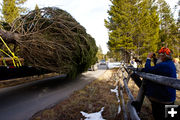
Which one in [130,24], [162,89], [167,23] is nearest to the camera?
[162,89]

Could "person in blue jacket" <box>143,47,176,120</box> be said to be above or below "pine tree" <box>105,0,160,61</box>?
below

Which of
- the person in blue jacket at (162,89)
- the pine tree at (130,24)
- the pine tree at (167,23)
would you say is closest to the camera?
the person in blue jacket at (162,89)

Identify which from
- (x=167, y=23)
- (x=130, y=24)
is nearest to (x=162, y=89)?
(x=130, y=24)

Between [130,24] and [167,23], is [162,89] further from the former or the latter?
[167,23]

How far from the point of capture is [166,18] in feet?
86.3

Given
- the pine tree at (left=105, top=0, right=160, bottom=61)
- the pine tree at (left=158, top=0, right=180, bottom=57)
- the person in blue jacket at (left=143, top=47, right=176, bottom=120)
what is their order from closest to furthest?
1. the person in blue jacket at (left=143, top=47, right=176, bottom=120)
2. the pine tree at (left=105, top=0, right=160, bottom=61)
3. the pine tree at (left=158, top=0, right=180, bottom=57)

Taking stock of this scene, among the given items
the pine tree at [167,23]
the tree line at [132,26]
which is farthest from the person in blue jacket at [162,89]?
the pine tree at [167,23]

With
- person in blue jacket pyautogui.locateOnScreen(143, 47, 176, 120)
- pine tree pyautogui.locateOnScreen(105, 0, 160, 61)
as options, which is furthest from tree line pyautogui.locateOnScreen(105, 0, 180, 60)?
person in blue jacket pyautogui.locateOnScreen(143, 47, 176, 120)

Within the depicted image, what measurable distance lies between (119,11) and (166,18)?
1893cm

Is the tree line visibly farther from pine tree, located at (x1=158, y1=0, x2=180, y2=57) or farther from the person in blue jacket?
the person in blue jacket

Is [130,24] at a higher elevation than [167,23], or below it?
below

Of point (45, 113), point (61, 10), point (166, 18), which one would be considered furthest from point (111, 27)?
point (166, 18)

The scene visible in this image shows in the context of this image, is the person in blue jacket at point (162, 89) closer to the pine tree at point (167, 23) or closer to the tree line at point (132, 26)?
the tree line at point (132, 26)

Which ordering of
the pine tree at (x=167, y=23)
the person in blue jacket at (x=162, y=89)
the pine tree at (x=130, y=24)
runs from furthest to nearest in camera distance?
the pine tree at (x=167, y=23) < the pine tree at (x=130, y=24) < the person in blue jacket at (x=162, y=89)
